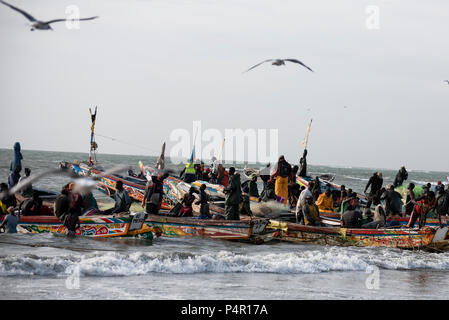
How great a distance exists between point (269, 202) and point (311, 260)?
17.2 feet

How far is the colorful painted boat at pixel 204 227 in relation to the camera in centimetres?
1480

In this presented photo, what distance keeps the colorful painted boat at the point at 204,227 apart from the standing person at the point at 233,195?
0.48m

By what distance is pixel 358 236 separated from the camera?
15125 mm

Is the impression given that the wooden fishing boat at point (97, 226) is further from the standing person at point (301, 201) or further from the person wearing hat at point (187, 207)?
the standing person at point (301, 201)

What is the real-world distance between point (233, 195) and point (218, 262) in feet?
11.3

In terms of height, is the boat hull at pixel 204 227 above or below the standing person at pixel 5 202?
below

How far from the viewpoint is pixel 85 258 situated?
1136 centimetres

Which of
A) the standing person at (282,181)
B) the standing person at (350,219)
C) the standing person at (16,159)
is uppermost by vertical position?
the standing person at (16,159)

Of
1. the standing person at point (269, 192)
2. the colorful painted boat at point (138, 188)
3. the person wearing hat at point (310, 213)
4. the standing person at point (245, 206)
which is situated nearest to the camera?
the person wearing hat at point (310, 213)

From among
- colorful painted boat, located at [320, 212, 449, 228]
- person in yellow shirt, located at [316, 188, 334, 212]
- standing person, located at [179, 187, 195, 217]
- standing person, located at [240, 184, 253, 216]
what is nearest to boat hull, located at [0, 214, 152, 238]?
standing person, located at [179, 187, 195, 217]

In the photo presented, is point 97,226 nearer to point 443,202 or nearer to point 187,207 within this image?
point 187,207

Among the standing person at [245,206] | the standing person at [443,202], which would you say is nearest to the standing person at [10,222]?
the standing person at [245,206]
